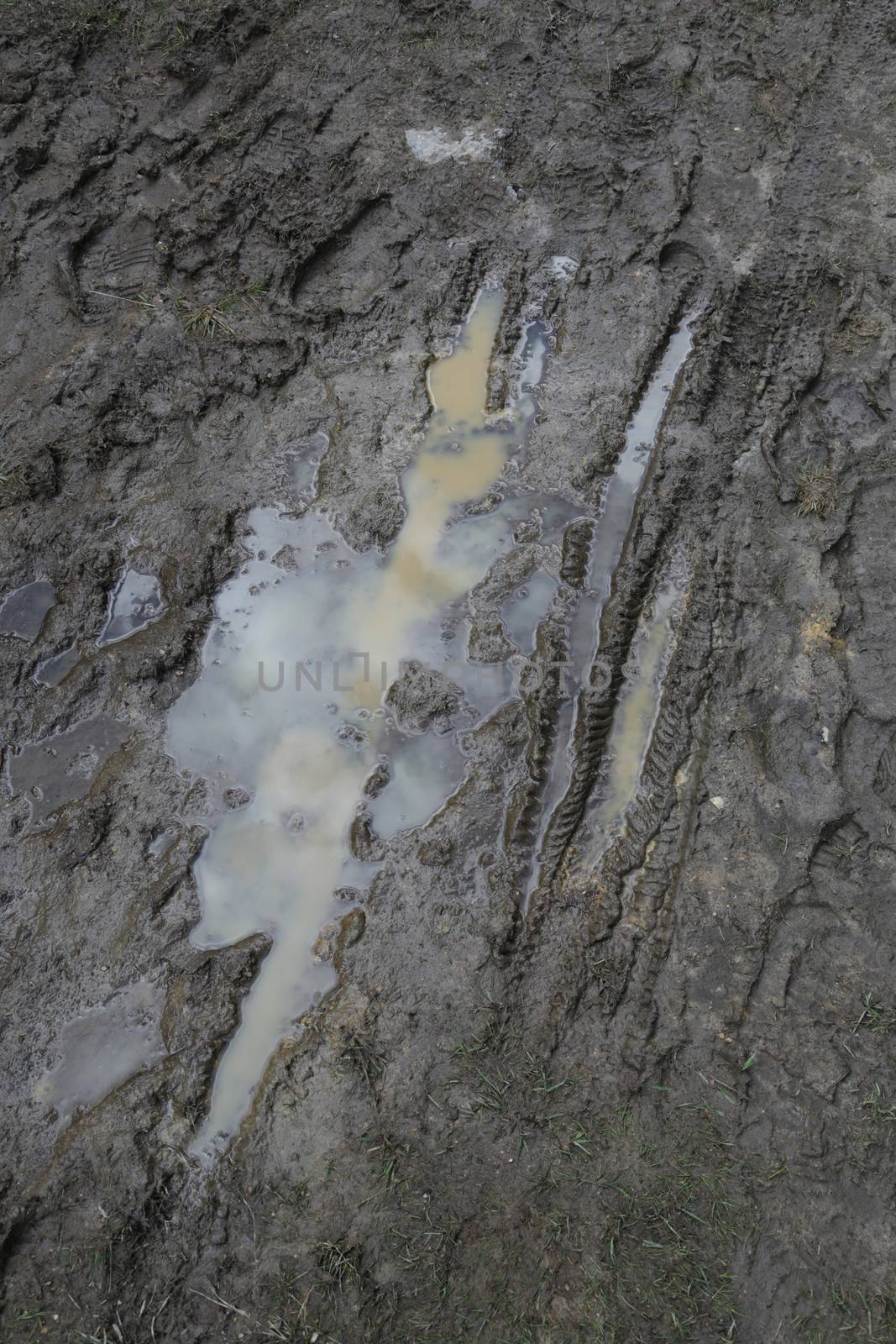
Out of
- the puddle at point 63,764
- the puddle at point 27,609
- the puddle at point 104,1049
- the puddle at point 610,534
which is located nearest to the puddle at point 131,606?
the puddle at point 27,609

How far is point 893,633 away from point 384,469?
2.44 metres

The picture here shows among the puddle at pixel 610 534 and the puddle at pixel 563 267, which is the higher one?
the puddle at pixel 563 267

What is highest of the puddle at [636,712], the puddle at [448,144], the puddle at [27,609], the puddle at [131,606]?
the puddle at [448,144]

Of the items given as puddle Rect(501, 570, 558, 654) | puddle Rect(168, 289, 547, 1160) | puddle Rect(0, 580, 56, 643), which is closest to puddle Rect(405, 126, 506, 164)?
puddle Rect(168, 289, 547, 1160)

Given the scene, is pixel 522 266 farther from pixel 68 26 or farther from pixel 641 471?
pixel 68 26

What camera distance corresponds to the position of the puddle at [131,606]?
160 inches

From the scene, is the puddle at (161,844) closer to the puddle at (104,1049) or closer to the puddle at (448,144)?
the puddle at (104,1049)

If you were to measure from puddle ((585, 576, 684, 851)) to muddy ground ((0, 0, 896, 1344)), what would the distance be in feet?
0.23

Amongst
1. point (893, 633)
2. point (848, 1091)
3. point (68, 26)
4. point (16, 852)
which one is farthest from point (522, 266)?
point (848, 1091)

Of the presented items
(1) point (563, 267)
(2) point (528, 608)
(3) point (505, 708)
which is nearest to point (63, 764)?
(3) point (505, 708)

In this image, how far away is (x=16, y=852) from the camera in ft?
11.8

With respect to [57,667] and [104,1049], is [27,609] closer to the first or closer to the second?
[57,667]

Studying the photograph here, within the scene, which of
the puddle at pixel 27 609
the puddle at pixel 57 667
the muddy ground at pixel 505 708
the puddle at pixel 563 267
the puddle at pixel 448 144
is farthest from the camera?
the puddle at pixel 448 144

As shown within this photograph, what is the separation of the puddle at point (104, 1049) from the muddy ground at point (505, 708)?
24 mm
